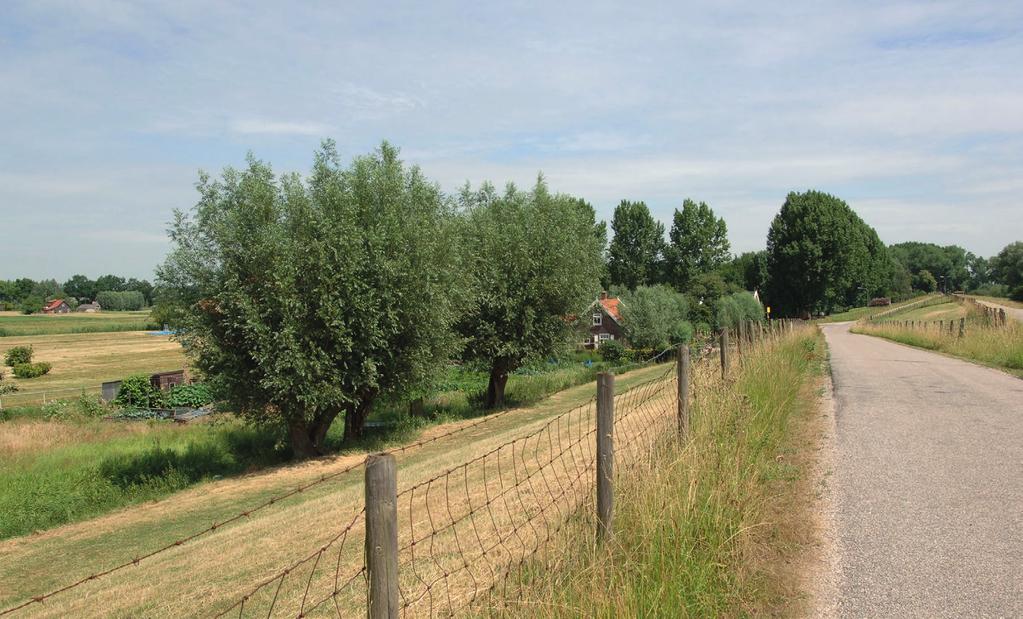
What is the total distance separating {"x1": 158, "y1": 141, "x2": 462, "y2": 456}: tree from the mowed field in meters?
14.7

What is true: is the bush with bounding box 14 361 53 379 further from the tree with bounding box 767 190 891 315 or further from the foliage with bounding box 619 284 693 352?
the tree with bounding box 767 190 891 315

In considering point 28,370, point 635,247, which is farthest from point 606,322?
point 28,370

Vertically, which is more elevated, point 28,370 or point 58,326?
point 58,326

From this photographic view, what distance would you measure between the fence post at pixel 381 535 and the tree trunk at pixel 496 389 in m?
25.5

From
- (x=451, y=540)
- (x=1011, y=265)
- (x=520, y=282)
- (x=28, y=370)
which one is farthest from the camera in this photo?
(x=1011, y=265)

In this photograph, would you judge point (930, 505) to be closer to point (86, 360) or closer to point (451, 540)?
point (451, 540)

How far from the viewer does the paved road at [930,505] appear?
13.9 feet

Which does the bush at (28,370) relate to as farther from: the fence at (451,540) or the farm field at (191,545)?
the fence at (451,540)

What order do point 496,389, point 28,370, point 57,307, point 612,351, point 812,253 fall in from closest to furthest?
point 496,389 < point 28,370 < point 612,351 < point 812,253 < point 57,307

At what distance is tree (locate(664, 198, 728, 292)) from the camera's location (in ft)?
298

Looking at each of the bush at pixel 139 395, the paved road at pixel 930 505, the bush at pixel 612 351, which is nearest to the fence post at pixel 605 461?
the paved road at pixel 930 505

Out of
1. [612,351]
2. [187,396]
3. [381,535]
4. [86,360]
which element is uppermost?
[381,535]

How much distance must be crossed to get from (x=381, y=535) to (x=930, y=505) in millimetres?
5299

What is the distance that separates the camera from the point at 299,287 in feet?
57.1
